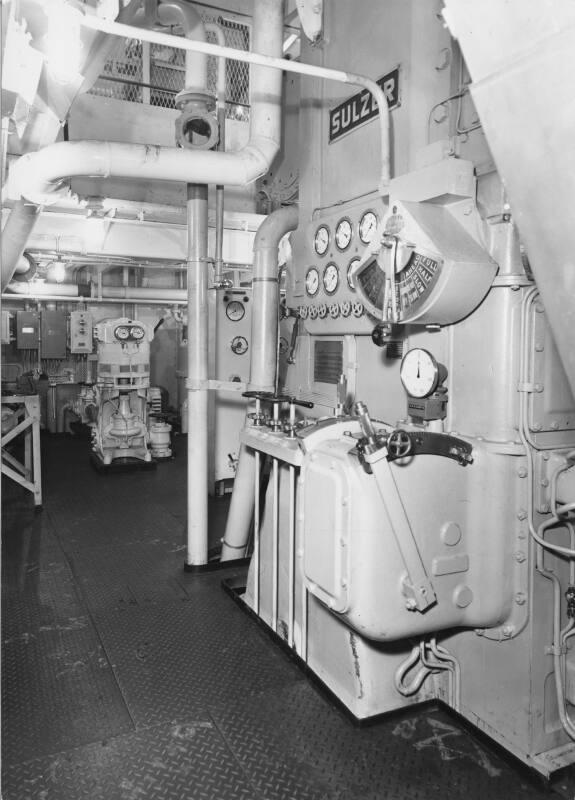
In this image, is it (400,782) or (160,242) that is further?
(160,242)

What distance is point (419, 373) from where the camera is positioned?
103 inches

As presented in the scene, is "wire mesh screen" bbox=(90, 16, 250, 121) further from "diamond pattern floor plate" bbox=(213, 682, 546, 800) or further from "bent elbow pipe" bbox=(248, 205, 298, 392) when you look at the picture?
"diamond pattern floor plate" bbox=(213, 682, 546, 800)

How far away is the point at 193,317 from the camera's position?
4016 mm

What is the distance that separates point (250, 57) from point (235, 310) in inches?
155

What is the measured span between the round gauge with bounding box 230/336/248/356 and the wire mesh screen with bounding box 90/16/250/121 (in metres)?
2.13

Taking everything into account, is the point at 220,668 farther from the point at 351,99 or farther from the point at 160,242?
the point at 160,242

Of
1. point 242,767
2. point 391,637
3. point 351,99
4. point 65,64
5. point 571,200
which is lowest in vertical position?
point 242,767

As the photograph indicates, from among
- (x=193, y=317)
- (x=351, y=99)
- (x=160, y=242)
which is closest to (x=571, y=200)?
(x=351, y=99)

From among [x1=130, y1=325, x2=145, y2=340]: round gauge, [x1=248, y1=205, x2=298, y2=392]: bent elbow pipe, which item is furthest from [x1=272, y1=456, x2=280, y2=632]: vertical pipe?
[x1=130, y1=325, x2=145, y2=340]: round gauge

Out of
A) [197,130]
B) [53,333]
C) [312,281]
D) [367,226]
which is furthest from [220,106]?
[53,333]

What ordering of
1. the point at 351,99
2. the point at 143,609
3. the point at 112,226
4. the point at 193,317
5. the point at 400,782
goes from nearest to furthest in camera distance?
the point at 400,782, the point at 351,99, the point at 143,609, the point at 193,317, the point at 112,226

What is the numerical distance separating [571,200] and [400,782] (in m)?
2.13

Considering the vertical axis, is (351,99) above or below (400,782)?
above

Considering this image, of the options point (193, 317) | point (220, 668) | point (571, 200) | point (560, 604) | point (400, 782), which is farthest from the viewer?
point (193, 317)
